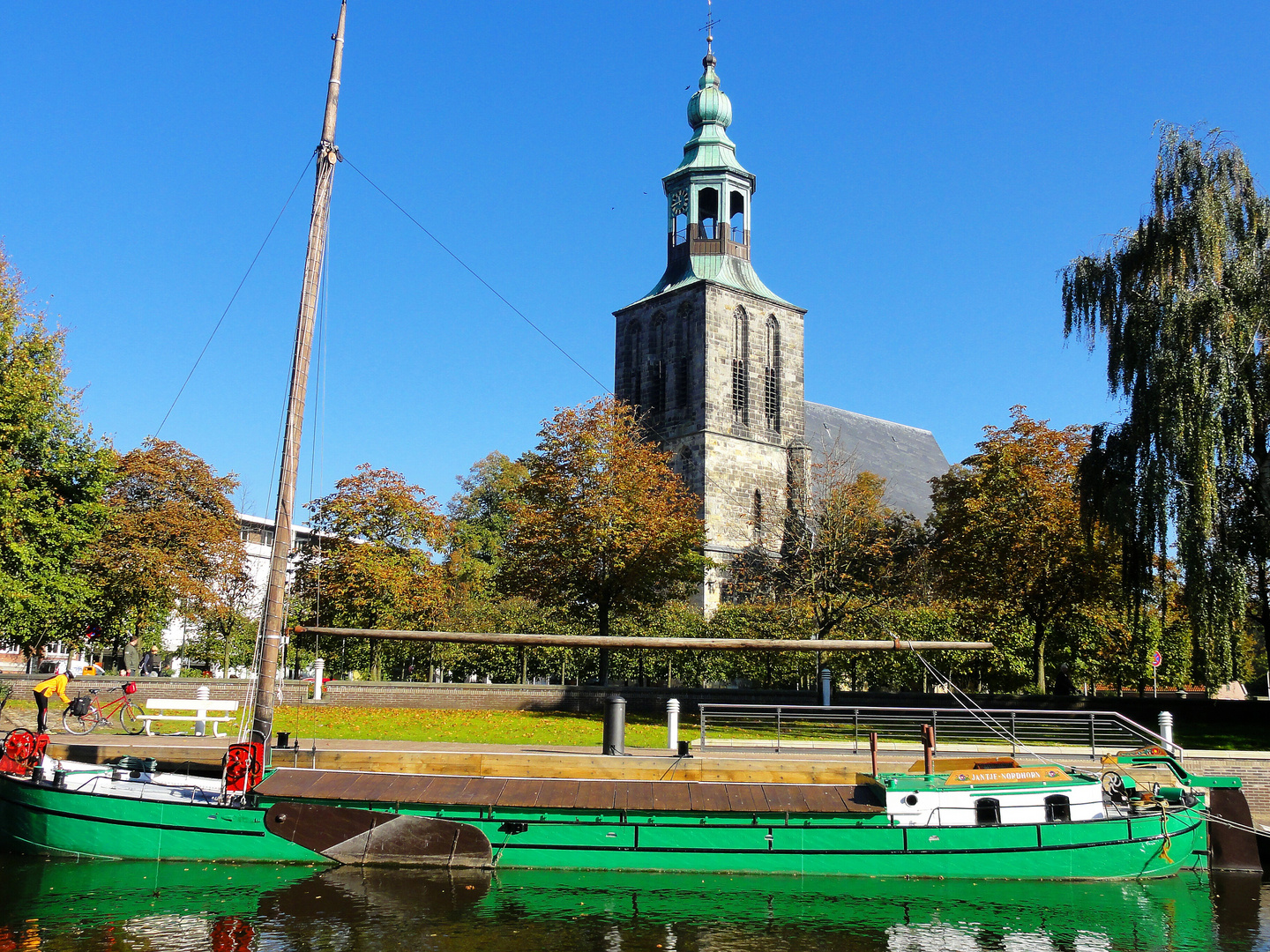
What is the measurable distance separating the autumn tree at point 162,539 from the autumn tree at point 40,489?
1994mm

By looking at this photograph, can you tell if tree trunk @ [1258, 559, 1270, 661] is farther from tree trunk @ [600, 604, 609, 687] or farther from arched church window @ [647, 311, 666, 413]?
arched church window @ [647, 311, 666, 413]

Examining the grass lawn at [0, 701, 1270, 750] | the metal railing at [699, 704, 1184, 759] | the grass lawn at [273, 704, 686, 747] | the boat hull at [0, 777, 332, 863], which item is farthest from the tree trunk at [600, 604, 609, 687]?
the boat hull at [0, 777, 332, 863]

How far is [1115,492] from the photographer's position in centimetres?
2442

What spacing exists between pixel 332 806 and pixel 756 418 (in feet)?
183

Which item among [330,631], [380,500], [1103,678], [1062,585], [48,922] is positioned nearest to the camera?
[48,922]

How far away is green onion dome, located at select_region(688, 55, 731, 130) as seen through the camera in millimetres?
71312

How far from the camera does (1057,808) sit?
1653cm

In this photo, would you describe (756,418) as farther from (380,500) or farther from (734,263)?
(380,500)

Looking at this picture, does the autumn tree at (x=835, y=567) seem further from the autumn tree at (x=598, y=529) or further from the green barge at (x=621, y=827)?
the green barge at (x=621, y=827)

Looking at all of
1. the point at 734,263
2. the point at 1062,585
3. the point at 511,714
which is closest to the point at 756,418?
the point at 734,263

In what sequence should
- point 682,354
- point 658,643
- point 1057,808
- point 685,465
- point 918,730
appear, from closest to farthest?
point 1057,808
point 658,643
point 918,730
point 685,465
point 682,354

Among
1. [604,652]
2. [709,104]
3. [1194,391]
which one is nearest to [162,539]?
[604,652]

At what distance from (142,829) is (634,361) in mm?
59819

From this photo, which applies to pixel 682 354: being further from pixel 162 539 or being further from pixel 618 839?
pixel 618 839
